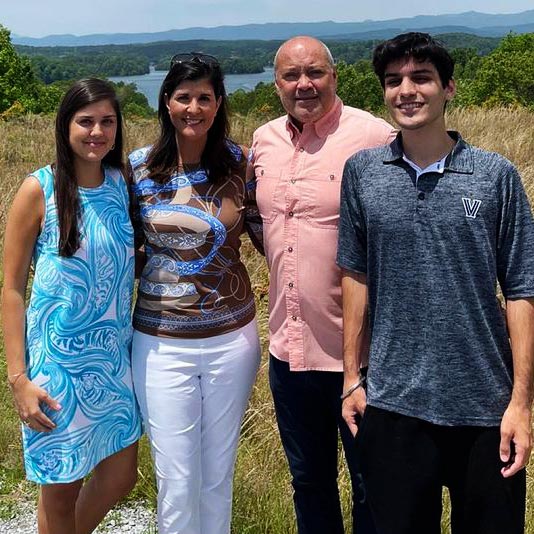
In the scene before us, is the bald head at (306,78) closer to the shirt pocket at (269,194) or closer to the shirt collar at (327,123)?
the shirt collar at (327,123)

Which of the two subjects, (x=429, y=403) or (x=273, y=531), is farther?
(x=273, y=531)

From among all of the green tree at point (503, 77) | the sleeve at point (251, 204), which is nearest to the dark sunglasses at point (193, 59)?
the sleeve at point (251, 204)

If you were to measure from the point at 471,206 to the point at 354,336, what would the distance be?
55 cm

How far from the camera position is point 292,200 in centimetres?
246

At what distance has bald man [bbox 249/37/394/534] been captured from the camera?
244cm

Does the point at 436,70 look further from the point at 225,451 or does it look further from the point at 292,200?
the point at 225,451

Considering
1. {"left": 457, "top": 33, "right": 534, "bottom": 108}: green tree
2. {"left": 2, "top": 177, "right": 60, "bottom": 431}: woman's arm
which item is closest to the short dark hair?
{"left": 2, "top": 177, "right": 60, "bottom": 431}: woman's arm

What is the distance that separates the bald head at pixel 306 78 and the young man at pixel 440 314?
43 cm

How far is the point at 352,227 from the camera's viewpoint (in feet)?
6.97

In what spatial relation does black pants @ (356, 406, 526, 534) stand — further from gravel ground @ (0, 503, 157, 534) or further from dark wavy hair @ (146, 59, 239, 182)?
gravel ground @ (0, 503, 157, 534)

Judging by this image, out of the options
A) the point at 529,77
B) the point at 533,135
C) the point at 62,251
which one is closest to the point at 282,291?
the point at 62,251

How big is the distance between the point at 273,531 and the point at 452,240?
1646 millimetres

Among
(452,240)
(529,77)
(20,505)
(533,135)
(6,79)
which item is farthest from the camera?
(6,79)

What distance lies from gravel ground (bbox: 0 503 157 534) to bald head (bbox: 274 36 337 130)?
186cm
